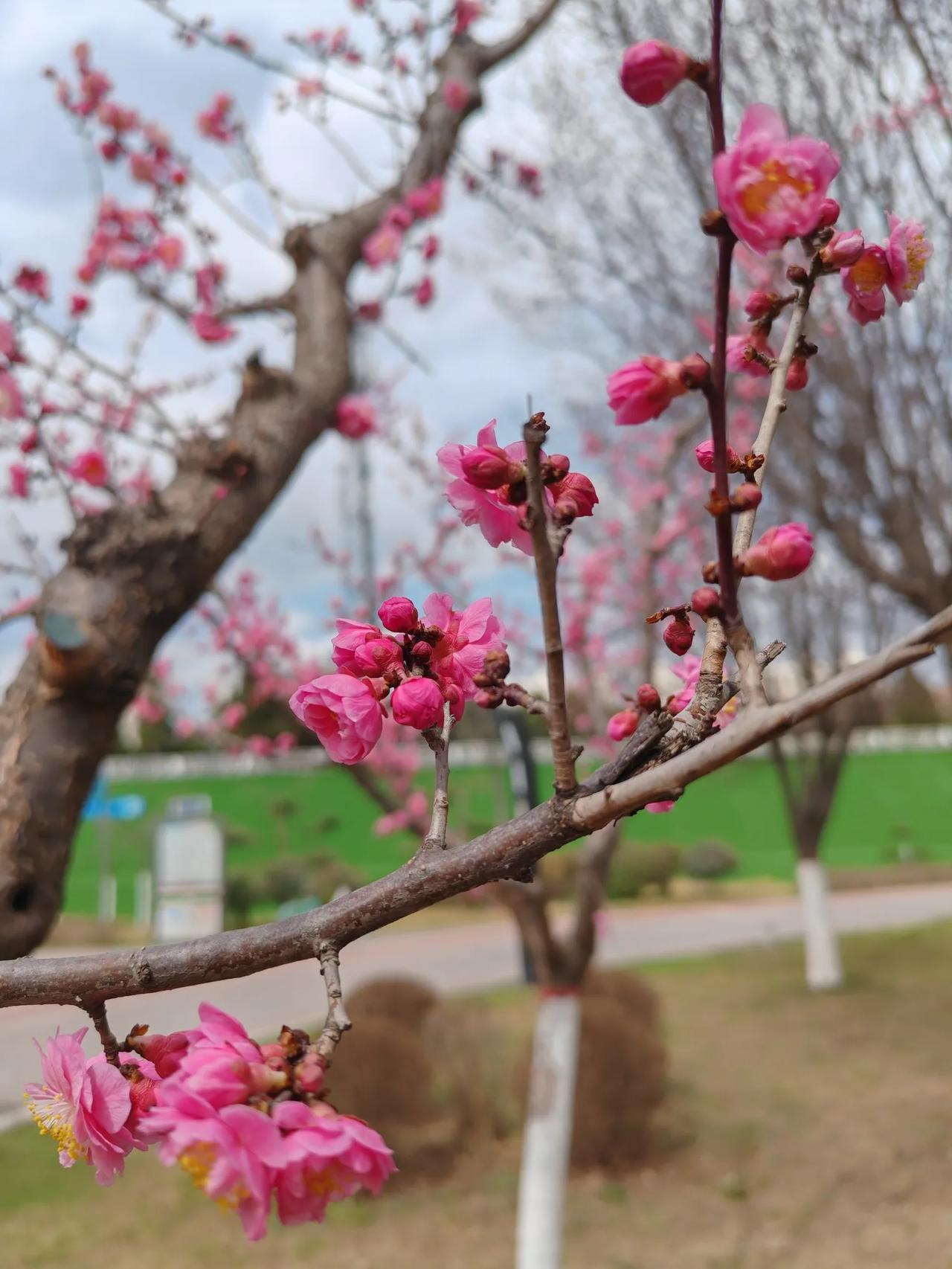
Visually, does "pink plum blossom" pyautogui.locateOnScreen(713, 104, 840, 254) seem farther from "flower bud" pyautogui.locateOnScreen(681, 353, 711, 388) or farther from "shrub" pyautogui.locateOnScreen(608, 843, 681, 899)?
"shrub" pyautogui.locateOnScreen(608, 843, 681, 899)

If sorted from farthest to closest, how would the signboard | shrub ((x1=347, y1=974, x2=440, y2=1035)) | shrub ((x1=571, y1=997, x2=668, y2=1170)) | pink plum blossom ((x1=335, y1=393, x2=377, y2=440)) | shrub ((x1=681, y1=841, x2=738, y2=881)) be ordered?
shrub ((x1=681, y1=841, x2=738, y2=881))
the signboard
shrub ((x1=347, y1=974, x2=440, y2=1035))
shrub ((x1=571, y1=997, x2=668, y2=1170))
pink plum blossom ((x1=335, y1=393, x2=377, y2=440))

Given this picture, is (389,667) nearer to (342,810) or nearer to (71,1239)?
(71,1239)

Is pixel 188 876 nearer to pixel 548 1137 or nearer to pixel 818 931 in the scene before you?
pixel 818 931

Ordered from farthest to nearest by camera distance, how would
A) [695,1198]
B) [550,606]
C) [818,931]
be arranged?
[818,931], [695,1198], [550,606]

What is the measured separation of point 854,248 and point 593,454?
28.9 feet

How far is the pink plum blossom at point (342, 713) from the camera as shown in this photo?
912 mm

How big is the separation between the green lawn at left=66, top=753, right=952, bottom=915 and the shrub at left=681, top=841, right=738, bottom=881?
312 mm

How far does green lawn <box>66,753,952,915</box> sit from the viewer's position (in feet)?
52.3

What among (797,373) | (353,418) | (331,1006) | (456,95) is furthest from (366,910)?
(456,95)

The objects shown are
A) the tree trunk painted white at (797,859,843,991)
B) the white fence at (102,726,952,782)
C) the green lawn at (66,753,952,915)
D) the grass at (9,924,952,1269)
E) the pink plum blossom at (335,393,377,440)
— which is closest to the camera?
the pink plum blossom at (335,393,377,440)

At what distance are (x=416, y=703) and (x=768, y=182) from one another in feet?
1.64

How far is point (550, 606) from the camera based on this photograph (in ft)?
2.25

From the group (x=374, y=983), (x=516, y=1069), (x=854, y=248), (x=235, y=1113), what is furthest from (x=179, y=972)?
(x=374, y=983)

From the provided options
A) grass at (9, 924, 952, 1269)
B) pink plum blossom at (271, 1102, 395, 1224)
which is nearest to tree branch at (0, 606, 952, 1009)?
pink plum blossom at (271, 1102, 395, 1224)
